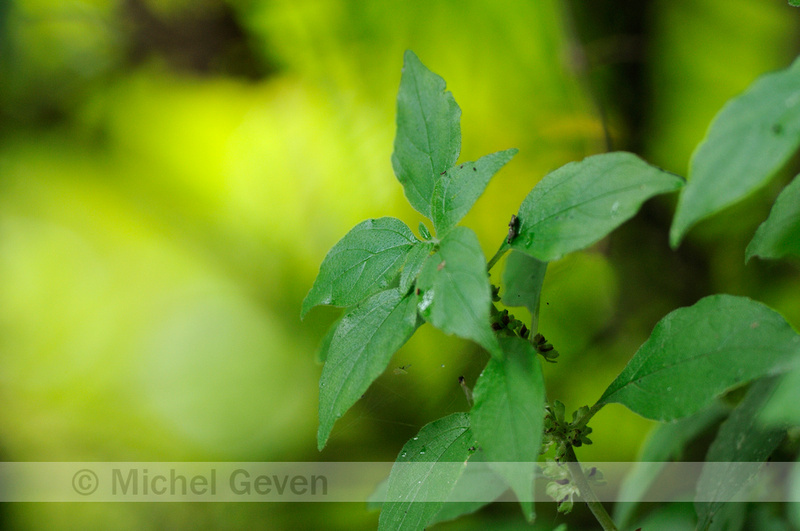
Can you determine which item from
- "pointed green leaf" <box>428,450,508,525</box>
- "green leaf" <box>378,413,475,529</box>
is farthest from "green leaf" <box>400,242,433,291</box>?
"pointed green leaf" <box>428,450,508,525</box>

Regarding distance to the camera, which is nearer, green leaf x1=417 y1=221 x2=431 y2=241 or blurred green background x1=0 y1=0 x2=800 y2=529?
green leaf x1=417 y1=221 x2=431 y2=241

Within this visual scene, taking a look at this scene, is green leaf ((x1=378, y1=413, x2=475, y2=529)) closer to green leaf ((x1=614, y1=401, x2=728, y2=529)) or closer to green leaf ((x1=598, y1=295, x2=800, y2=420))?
green leaf ((x1=598, y1=295, x2=800, y2=420))

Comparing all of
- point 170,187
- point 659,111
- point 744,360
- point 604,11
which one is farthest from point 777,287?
point 170,187

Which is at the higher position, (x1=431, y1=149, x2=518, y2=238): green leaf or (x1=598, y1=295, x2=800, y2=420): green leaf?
(x1=431, y1=149, x2=518, y2=238): green leaf

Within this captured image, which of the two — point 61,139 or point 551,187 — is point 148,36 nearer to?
point 61,139

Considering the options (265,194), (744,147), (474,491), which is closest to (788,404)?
(744,147)

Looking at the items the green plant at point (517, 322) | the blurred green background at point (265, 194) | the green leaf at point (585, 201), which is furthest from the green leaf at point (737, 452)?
the blurred green background at point (265, 194)
